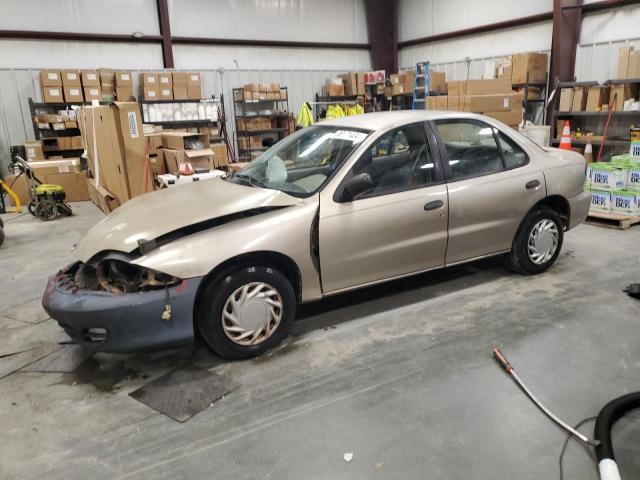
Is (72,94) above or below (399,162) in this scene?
above

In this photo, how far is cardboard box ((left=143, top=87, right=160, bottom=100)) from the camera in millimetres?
11055

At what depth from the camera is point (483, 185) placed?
3.85 metres

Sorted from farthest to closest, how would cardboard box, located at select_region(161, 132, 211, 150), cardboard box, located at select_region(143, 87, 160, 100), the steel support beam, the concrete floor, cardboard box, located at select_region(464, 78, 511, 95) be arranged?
the steel support beam → cardboard box, located at select_region(143, 87, 160, 100) → cardboard box, located at select_region(464, 78, 511, 95) → cardboard box, located at select_region(161, 132, 211, 150) → the concrete floor

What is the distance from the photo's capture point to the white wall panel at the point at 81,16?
34.4 ft

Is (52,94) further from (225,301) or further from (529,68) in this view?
(529,68)

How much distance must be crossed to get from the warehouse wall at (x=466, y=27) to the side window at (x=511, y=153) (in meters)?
7.98

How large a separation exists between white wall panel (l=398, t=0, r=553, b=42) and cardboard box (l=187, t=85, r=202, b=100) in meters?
6.75

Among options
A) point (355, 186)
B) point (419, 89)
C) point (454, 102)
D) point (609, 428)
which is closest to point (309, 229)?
point (355, 186)

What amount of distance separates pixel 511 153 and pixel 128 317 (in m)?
3.21

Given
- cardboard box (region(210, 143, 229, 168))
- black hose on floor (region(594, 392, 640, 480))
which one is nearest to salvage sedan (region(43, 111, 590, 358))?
black hose on floor (region(594, 392, 640, 480))

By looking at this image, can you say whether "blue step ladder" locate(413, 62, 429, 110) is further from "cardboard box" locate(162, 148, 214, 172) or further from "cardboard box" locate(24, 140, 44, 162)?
"cardboard box" locate(24, 140, 44, 162)

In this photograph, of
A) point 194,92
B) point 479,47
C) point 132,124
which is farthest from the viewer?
point 479,47

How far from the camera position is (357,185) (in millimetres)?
3248

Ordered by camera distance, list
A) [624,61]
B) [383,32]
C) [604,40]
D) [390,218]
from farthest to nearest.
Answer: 1. [383,32]
2. [604,40]
3. [624,61]
4. [390,218]
